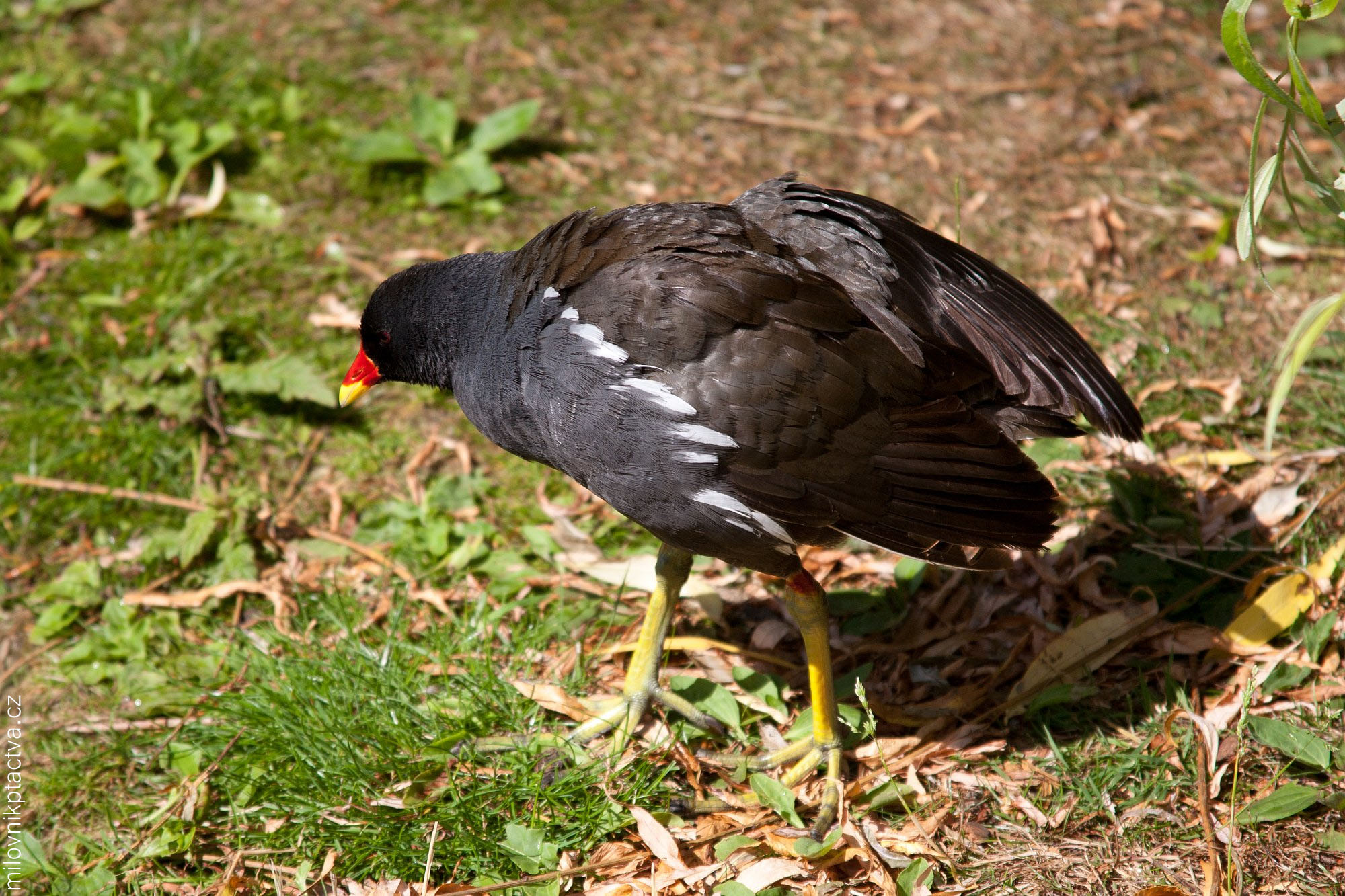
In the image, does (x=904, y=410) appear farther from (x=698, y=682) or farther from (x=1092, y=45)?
(x=1092, y=45)

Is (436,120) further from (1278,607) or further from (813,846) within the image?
(1278,607)

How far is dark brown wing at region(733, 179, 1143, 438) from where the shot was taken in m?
2.99

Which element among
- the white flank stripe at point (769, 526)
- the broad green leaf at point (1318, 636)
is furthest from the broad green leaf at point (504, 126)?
the broad green leaf at point (1318, 636)

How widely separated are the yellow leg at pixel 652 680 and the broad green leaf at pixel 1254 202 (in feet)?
5.85

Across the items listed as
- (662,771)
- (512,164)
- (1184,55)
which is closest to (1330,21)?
(1184,55)

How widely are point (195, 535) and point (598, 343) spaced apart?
83.8 inches

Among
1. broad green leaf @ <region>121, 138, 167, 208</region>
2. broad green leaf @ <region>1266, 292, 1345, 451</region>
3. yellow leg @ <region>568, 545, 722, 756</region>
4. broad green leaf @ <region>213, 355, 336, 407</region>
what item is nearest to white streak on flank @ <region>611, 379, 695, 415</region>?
yellow leg @ <region>568, 545, 722, 756</region>

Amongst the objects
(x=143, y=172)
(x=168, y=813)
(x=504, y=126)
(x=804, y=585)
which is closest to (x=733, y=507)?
(x=804, y=585)

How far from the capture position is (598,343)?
9.17 ft

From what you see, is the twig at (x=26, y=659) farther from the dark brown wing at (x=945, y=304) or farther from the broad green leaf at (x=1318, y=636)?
the broad green leaf at (x=1318, y=636)

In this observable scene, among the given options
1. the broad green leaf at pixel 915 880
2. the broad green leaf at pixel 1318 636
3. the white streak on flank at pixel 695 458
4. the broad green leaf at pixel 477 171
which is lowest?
the broad green leaf at pixel 915 880

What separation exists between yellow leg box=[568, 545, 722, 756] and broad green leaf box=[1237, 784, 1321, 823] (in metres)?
1.52

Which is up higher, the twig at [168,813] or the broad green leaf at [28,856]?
the twig at [168,813]

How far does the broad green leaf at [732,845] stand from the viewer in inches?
114
